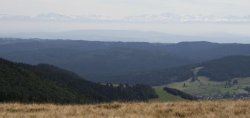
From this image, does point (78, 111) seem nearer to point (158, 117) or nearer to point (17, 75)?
point (158, 117)

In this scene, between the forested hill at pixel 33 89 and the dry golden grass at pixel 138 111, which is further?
the forested hill at pixel 33 89

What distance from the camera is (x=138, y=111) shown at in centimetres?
1852

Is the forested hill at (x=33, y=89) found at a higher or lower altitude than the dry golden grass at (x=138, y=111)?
lower

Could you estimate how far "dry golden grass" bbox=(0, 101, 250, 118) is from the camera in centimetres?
1720

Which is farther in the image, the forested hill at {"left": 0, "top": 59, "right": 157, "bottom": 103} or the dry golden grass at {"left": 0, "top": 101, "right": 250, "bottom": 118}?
the forested hill at {"left": 0, "top": 59, "right": 157, "bottom": 103}

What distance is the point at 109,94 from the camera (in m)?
192

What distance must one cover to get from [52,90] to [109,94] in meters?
49.9

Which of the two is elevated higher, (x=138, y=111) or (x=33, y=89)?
(x=138, y=111)

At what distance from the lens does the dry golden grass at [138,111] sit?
17203 millimetres

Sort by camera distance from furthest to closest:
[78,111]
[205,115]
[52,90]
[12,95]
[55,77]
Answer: [55,77] → [52,90] → [12,95] → [78,111] → [205,115]

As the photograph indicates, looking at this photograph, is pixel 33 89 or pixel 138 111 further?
pixel 33 89

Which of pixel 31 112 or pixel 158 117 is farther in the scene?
pixel 31 112

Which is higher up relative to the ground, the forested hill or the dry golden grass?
the dry golden grass

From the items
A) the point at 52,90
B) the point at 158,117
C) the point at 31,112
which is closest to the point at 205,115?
the point at 158,117
